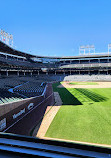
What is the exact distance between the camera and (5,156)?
1.41 meters

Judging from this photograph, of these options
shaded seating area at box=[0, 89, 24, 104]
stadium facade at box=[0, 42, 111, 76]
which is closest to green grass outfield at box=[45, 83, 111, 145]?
shaded seating area at box=[0, 89, 24, 104]

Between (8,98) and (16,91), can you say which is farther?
(16,91)

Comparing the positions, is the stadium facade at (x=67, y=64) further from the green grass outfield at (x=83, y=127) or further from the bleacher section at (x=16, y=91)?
the green grass outfield at (x=83, y=127)

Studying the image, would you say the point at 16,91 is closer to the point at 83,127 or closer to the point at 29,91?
the point at 29,91

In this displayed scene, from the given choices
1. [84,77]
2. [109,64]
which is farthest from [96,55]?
[84,77]

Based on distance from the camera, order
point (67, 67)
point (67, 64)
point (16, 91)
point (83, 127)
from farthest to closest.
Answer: point (67, 64), point (67, 67), point (16, 91), point (83, 127)

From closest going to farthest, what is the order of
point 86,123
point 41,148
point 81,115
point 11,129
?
point 41,148 < point 11,129 < point 86,123 < point 81,115

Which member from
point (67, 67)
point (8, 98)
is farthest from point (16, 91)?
point (67, 67)

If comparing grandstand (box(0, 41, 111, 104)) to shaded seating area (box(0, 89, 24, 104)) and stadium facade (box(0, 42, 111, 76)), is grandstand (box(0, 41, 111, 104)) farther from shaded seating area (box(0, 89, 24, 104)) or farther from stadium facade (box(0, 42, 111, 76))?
shaded seating area (box(0, 89, 24, 104))

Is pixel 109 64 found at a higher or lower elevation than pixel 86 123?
higher

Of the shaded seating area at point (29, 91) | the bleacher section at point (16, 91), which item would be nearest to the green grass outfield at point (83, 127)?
the bleacher section at point (16, 91)

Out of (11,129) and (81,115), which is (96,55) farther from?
(11,129)

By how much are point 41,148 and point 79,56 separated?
199 feet

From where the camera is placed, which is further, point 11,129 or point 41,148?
point 11,129
